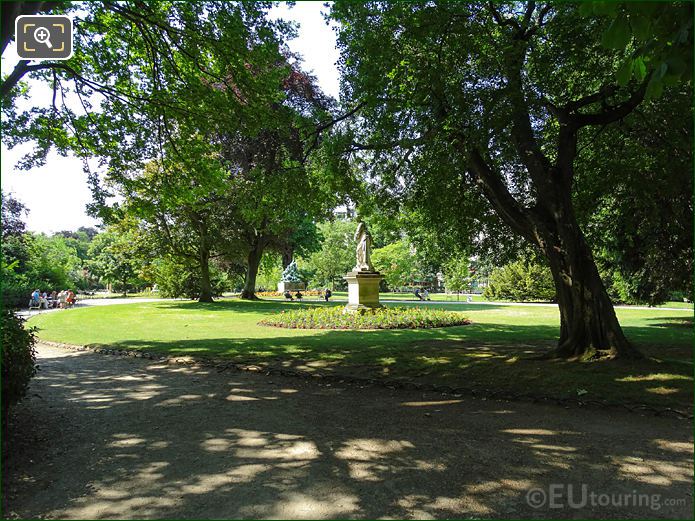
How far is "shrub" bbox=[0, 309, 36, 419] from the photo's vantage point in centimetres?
426

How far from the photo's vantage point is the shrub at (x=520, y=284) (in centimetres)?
3553

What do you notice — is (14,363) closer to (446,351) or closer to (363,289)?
(446,351)

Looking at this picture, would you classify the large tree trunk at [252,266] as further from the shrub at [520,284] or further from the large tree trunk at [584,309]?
the large tree trunk at [584,309]

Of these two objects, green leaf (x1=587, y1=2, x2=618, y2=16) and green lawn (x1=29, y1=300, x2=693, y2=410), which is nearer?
green leaf (x1=587, y1=2, x2=618, y2=16)

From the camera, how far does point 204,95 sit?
10.1 metres

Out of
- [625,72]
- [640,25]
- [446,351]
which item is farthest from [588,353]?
[640,25]

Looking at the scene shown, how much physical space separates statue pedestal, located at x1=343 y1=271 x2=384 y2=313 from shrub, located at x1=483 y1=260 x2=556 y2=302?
1893cm

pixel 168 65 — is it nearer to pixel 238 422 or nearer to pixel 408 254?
pixel 238 422

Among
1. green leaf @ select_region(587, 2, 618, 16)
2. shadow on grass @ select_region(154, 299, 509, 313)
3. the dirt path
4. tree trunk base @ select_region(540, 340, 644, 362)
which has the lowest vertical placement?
the dirt path

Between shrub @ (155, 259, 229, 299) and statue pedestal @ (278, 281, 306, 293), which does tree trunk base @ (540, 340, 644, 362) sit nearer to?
shrub @ (155, 259, 229, 299)

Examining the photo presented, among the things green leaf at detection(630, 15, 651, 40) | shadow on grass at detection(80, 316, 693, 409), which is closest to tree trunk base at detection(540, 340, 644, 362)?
shadow on grass at detection(80, 316, 693, 409)

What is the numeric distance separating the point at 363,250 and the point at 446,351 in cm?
1032

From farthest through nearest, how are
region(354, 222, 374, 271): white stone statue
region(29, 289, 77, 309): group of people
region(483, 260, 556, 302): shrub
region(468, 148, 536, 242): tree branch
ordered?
region(483, 260, 556, 302): shrub
region(29, 289, 77, 309): group of people
region(354, 222, 374, 271): white stone statue
region(468, 148, 536, 242): tree branch

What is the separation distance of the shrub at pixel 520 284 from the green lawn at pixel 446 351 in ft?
60.5
